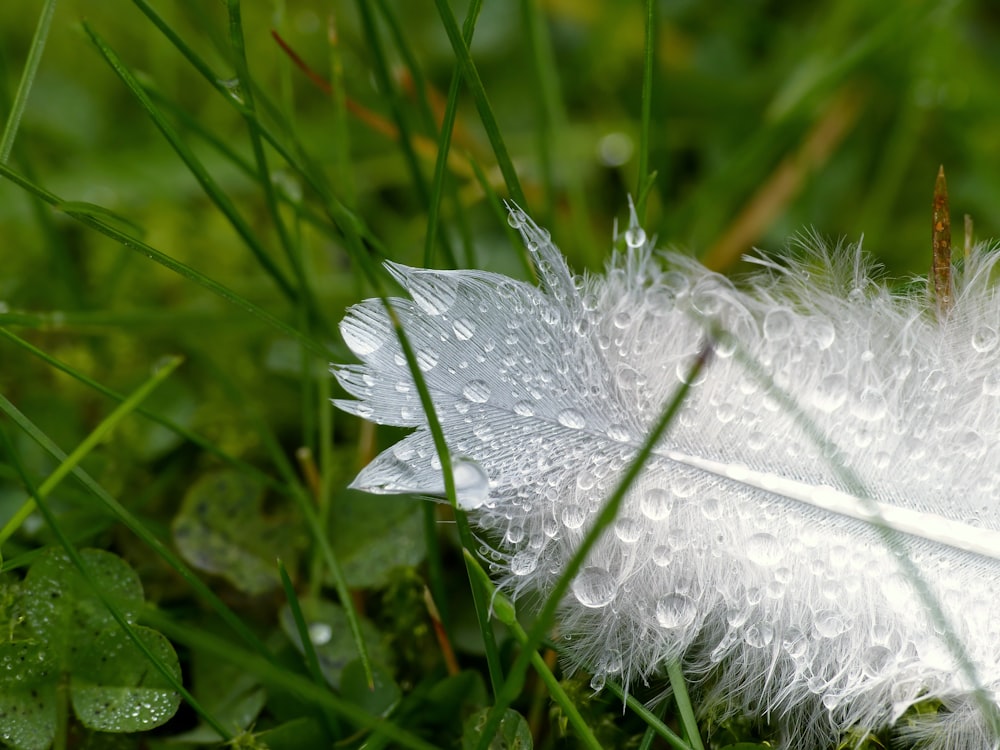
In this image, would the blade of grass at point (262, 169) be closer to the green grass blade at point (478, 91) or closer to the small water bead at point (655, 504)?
the green grass blade at point (478, 91)

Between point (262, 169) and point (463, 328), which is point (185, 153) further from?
point (463, 328)

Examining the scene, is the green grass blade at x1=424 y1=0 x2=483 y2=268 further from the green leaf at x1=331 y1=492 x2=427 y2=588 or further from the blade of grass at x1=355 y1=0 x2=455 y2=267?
the green leaf at x1=331 y1=492 x2=427 y2=588

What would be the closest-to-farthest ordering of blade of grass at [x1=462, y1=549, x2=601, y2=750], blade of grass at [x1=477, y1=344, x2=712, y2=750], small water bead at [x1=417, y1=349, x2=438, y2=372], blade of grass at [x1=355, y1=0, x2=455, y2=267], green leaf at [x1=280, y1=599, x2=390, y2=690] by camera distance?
blade of grass at [x1=477, y1=344, x2=712, y2=750] → blade of grass at [x1=462, y1=549, x2=601, y2=750] → small water bead at [x1=417, y1=349, x2=438, y2=372] → green leaf at [x1=280, y1=599, x2=390, y2=690] → blade of grass at [x1=355, y1=0, x2=455, y2=267]

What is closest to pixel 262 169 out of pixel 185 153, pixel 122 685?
pixel 185 153

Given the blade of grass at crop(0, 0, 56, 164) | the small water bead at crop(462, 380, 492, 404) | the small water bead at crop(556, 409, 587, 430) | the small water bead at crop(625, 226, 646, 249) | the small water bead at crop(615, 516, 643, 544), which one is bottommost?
the small water bead at crop(615, 516, 643, 544)

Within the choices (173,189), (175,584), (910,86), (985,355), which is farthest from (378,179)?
(985,355)

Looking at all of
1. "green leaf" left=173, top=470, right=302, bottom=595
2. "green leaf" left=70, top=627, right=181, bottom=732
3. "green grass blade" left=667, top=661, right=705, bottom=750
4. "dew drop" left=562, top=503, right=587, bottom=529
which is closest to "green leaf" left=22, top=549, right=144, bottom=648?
"green leaf" left=70, top=627, right=181, bottom=732
